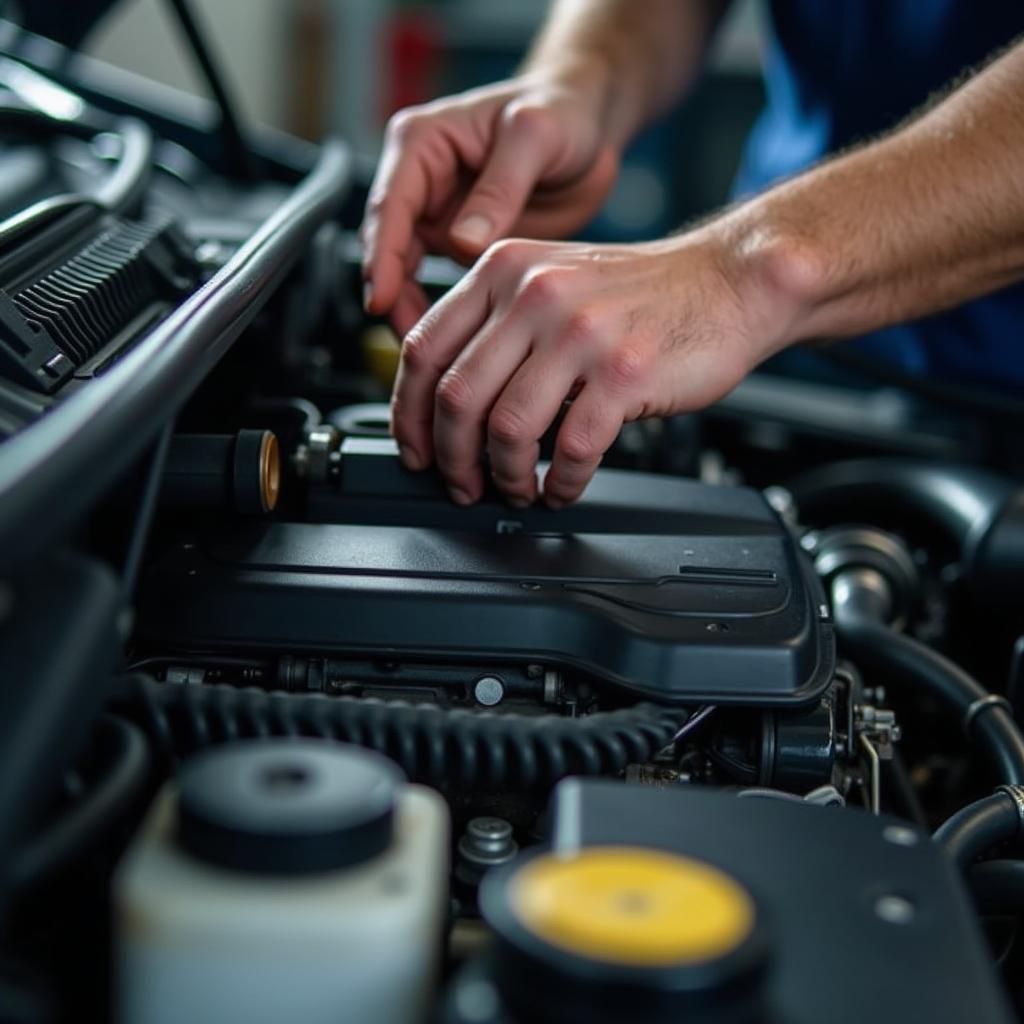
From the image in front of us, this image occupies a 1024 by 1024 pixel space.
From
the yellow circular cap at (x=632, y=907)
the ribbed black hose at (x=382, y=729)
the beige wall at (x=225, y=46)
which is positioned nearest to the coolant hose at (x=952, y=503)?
the ribbed black hose at (x=382, y=729)

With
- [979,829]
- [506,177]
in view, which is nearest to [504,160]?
[506,177]

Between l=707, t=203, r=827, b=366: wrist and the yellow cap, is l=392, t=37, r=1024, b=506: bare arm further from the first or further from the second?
the yellow cap

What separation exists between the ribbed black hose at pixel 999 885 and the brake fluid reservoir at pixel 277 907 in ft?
1.04

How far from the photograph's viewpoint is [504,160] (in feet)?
3.32

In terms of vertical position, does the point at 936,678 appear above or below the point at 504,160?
below

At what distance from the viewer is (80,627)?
Result: 1.36 feet

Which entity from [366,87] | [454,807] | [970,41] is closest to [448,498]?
[454,807]

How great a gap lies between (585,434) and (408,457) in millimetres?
106

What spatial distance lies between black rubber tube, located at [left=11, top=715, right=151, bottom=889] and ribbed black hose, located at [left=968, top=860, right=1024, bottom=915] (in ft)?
1.23

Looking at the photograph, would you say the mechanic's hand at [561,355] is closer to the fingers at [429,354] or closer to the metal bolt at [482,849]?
the fingers at [429,354]

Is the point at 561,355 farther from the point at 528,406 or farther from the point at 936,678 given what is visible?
the point at 936,678

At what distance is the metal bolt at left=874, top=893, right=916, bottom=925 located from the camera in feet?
1.36

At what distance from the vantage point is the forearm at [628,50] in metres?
1.28

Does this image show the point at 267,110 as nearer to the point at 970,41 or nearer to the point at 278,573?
the point at 970,41
